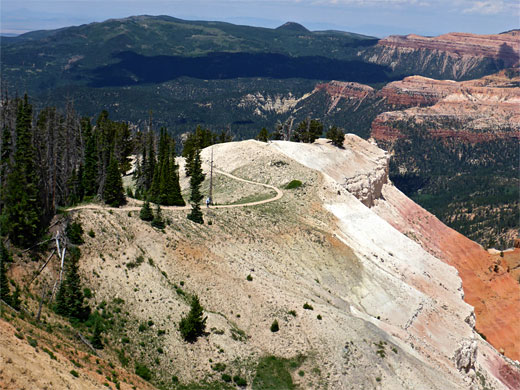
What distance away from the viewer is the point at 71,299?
46.5m

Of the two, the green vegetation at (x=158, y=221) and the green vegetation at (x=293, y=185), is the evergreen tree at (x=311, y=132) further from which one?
the green vegetation at (x=158, y=221)

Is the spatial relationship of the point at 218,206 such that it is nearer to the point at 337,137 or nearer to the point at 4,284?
the point at 4,284

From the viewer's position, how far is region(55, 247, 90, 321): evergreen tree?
1827 inches

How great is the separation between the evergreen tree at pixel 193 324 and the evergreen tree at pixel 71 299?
895cm

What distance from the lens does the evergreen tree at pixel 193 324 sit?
4903 cm

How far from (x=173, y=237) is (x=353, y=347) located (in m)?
23.7

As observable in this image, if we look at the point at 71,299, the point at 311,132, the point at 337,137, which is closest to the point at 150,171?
the point at 311,132

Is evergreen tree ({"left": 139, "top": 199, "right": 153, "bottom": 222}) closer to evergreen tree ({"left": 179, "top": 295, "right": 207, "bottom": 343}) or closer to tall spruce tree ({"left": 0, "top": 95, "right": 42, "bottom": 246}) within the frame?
tall spruce tree ({"left": 0, "top": 95, "right": 42, "bottom": 246})

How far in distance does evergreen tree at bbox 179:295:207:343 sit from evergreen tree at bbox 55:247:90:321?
8.95 meters

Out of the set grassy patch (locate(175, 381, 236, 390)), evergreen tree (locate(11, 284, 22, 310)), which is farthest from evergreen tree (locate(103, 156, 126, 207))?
grassy patch (locate(175, 381, 236, 390))

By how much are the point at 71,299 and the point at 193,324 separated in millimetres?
11300

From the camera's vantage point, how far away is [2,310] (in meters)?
39.2

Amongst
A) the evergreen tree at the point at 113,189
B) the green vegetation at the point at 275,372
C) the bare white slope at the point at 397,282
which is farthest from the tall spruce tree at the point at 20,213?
the bare white slope at the point at 397,282

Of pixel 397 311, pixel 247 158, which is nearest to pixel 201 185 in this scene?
pixel 247 158
